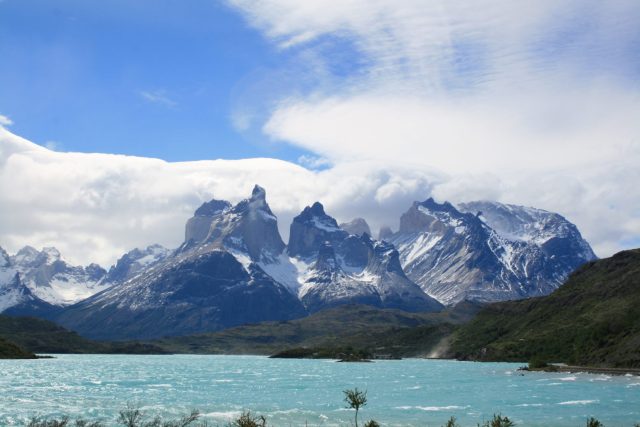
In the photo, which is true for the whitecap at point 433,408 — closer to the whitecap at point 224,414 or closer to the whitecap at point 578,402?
the whitecap at point 578,402

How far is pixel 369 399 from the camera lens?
149m

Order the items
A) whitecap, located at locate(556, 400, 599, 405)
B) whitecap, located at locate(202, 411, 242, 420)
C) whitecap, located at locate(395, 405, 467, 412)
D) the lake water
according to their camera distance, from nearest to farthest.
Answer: whitecap, located at locate(202, 411, 242, 420), the lake water, whitecap, located at locate(395, 405, 467, 412), whitecap, located at locate(556, 400, 599, 405)

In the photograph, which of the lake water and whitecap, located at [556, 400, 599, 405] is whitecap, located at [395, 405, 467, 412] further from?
whitecap, located at [556, 400, 599, 405]

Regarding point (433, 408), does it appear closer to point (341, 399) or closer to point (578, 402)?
point (341, 399)

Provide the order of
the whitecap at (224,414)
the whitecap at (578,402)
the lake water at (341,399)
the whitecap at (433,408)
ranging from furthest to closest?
the whitecap at (578,402) → the whitecap at (433,408) → the lake water at (341,399) → the whitecap at (224,414)

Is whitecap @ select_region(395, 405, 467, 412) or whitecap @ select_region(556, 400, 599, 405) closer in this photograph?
whitecap @ select_region(395, 405, 467, 412)

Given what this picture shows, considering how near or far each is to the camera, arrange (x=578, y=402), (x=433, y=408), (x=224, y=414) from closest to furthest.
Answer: (x=224, y=414) < (x=433, y=408) < (x=578, y=402)

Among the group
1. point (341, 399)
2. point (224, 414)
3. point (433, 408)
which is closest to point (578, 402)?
point (433, 408)

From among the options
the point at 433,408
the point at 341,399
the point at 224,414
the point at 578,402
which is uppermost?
the point at 578,402

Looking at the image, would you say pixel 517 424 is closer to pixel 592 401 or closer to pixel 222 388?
pixel 592 401

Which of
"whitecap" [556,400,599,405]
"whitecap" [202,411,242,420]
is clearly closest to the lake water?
"whitecap" [556,400,599,405]

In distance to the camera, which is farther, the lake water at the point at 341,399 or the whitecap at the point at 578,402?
the whitecap at the point at 578,402

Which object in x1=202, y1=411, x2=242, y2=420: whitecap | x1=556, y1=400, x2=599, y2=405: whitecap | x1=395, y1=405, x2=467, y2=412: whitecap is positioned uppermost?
x1=556, y1=400, x2=599, y2=405: whitecap

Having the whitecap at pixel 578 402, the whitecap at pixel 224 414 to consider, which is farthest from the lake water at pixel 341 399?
the whitecap at pixel 224 414
